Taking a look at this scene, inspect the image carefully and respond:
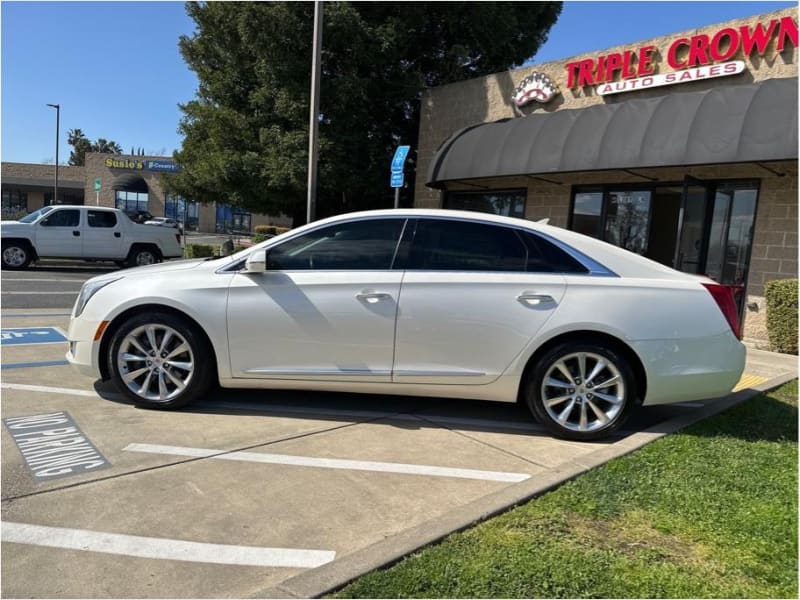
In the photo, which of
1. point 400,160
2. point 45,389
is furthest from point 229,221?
point 45,389

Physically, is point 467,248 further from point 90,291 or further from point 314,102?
point 314,102

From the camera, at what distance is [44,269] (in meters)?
15.8

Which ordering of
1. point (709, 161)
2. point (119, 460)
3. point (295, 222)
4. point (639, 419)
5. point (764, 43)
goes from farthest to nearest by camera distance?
point (295, 222)
point (764, 43)
point (709, 161)
point (639, 419)
point (119, 460)

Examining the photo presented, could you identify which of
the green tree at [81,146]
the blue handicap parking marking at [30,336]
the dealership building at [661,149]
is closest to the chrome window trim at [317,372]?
the blue handicap parking marking at [30,336]

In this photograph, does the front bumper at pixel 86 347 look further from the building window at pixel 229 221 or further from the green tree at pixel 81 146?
the green tree at pixel 81 146

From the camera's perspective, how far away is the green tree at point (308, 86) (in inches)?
579

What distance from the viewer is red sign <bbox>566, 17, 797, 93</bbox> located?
8883 mm

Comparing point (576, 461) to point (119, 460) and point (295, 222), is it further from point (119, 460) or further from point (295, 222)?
point (295, 222)

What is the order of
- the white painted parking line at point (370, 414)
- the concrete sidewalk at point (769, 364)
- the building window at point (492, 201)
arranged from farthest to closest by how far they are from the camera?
the building window at point (492, 201)
the concrete sidewalk at point (769, 364)
the white painted parking line at point (370, 414)

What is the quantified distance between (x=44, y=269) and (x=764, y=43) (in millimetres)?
16930

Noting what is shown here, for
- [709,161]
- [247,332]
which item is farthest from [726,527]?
[709,161]

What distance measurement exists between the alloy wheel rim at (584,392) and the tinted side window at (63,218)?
1502 cm

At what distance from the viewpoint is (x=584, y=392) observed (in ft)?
14.0

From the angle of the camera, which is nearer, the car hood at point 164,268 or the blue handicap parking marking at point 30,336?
the car hood at point 164,268
